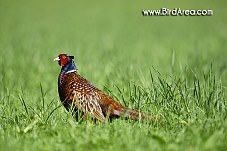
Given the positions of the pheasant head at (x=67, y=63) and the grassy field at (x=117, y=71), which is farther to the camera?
the pheasant head at (x=67, y=63)

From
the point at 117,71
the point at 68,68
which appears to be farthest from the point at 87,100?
the point at 117,71

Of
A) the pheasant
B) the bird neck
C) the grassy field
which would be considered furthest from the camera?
the bird neck

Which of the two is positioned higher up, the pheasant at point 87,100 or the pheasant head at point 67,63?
the pheasant head at point 67,63

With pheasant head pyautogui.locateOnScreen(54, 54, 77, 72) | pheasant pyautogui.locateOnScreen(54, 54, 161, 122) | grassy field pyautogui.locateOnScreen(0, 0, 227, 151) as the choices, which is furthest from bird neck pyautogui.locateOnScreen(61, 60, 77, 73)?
grassy field pyautogui.locateOnScreen(0, 0, 227, 151)

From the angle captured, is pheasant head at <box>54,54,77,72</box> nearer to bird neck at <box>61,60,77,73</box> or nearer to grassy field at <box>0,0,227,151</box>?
bird neck at <box>61,60,77,73</box>

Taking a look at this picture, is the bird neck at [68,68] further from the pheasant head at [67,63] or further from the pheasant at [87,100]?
the pheasant at [87,100]

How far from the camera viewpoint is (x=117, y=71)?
738 cm

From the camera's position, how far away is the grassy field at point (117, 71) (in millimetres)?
4422

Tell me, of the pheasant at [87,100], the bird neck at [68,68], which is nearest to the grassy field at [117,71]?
the pheasant at [87,100]

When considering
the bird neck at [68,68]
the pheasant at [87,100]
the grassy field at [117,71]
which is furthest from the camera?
the bird neck at [68,68]

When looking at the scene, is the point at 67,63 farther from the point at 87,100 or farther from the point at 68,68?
the point at 87,100

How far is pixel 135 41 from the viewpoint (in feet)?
46.2

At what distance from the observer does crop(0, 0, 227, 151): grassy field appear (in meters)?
4.42

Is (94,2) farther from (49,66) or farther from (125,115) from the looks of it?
(125,115)
